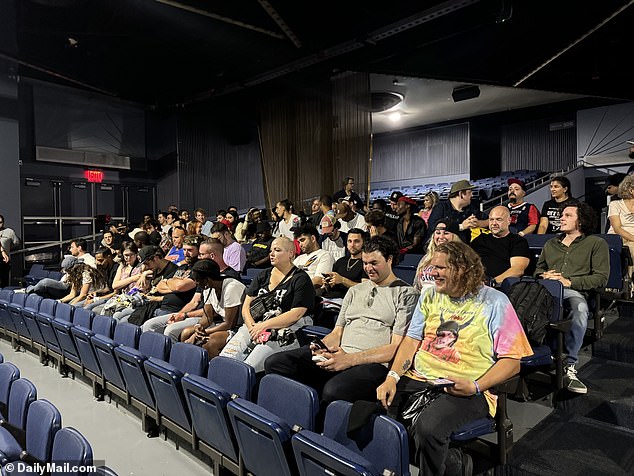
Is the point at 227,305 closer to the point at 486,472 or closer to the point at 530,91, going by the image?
the point at 486,472

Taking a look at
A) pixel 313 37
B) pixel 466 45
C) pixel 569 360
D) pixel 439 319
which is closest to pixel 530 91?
pixel 466 45

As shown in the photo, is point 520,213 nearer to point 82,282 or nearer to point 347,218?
point 347,218

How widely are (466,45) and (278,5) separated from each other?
267 cm

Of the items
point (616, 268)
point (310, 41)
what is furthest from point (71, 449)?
point (310, 41)

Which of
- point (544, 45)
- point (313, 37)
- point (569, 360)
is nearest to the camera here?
point (569, 360)

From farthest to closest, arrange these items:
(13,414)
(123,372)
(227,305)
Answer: (227,305) → (123,372) → (13,414)

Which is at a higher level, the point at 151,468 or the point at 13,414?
the point at 13,414

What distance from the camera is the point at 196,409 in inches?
77.3

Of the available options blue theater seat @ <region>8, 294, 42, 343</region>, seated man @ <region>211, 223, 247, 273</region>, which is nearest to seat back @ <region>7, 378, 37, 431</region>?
seated man @ <region>211, 223, 247, 273</region>

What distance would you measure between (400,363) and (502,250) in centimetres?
140

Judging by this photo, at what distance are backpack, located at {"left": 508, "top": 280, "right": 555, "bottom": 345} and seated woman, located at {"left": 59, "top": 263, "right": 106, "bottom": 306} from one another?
3.97 metres

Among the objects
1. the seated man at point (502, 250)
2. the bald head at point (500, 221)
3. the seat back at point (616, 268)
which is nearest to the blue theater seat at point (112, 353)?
the seated man at point (502, 250)

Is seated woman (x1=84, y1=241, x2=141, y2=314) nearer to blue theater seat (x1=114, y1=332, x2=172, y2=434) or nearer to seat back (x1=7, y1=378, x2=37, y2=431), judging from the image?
blue theater seat (x1=114, y1=332, x2=172, y2=434)

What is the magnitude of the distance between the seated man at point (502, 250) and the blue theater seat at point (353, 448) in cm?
165
